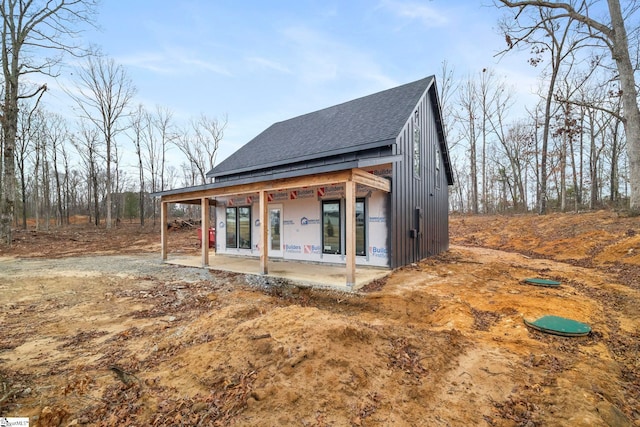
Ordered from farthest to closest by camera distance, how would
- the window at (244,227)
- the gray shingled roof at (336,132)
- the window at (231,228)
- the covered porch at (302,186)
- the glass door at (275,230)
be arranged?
1. the window at (231,228)
2. the window at (244,227)
3. the glass door at (275,230)
4. the gray shingled roof at (336,132)
5. the covered porch at (302,186)

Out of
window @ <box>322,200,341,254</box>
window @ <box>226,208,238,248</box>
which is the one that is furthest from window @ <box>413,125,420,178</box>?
window @ <box>226,208,238,248</box>

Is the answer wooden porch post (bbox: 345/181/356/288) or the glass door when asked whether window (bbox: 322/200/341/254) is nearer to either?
the glass door

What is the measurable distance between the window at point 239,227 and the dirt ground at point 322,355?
481 centimetres

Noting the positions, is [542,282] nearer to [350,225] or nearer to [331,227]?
[350,225]

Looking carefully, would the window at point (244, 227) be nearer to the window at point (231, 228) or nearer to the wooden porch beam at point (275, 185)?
the window at point (231, 228)

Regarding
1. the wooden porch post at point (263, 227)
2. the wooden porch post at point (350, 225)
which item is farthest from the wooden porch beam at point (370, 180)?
the wooden porch post at point (263, 227)

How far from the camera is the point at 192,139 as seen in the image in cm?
3055

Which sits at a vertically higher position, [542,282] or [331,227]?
[331,227]

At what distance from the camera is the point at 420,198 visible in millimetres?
9914

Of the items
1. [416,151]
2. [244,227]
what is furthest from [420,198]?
[244,227]

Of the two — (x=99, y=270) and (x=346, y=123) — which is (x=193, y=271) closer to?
(x=99, y=270)

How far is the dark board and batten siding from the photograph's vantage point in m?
8.37

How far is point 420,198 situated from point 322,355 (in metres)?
8.16

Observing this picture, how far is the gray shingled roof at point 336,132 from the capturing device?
8734 millimetres
